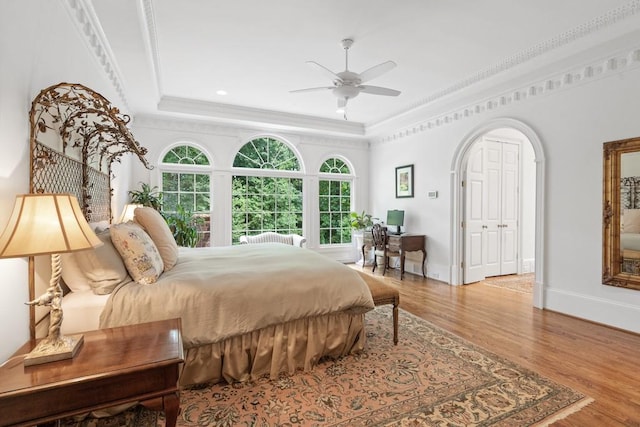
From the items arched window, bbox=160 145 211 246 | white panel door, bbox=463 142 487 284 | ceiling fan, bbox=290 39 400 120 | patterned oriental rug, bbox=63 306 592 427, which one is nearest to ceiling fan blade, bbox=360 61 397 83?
ceiling fan, bbox=290 39 400 120

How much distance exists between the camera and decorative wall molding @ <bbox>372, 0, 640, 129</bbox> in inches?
102

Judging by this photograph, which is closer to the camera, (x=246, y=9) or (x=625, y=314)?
(x=246, y=9)

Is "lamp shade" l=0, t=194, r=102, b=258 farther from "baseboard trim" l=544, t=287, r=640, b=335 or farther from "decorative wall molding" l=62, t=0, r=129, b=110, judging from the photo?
"baseboard trim" l=544, t=287, r=640, b=335

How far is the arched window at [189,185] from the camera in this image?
5202 millimetres

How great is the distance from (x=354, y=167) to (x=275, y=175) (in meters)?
1.76

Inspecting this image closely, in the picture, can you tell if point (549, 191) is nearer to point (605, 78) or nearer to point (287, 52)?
point (605, 78)

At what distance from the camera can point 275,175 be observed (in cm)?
599

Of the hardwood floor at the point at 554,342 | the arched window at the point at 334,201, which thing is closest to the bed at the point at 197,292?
the hardwood floor at the point at 554,342

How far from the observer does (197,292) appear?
198 cm

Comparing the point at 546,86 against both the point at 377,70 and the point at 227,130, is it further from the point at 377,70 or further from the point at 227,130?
the point at 227,130

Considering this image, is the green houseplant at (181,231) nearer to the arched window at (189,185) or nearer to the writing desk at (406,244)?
the arched window at (189,185)

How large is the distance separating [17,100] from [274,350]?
2.02 m

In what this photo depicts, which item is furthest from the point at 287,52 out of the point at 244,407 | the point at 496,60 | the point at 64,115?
the point at 244,407

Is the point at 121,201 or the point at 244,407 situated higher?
→ the point at 121,201
